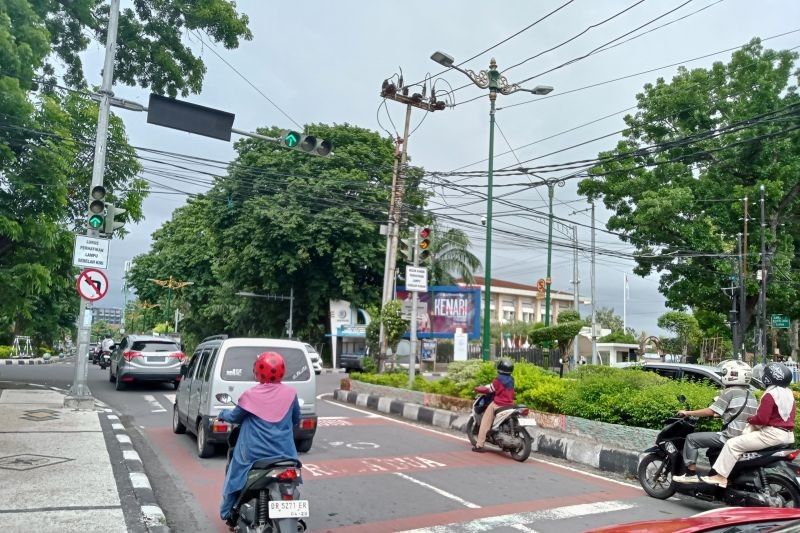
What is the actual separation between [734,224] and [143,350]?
943 inches

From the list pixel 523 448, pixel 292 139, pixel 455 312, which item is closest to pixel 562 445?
pixel 523 448

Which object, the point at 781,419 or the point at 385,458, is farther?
the point at 385,458

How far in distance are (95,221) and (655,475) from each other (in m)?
11.1

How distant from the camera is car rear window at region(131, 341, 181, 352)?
18.9m

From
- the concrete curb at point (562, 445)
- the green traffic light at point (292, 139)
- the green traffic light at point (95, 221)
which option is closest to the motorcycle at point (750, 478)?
the concrete curb at point (562, 445)

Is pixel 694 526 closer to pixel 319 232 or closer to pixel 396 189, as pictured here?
pixel 396 189

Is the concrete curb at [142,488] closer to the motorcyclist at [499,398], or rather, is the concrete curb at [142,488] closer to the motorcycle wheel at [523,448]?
the motorcyclist at [499,398]

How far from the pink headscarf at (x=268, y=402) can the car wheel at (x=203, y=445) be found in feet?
14.2

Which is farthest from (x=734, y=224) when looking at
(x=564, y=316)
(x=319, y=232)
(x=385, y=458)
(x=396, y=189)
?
(x=385, y=458)

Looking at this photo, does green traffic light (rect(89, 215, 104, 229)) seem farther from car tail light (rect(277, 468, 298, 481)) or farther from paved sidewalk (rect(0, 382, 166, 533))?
car tail light (rect(277, 468, 298, 481))

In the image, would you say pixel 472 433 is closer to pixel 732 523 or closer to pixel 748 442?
pixel 748 442

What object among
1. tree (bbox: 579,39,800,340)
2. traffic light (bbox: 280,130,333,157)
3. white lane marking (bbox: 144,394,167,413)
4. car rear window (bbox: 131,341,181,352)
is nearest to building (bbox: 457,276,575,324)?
tree (bbox: 579,39,800,340)

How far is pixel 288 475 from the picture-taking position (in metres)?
4.87

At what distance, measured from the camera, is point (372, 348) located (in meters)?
28.4
